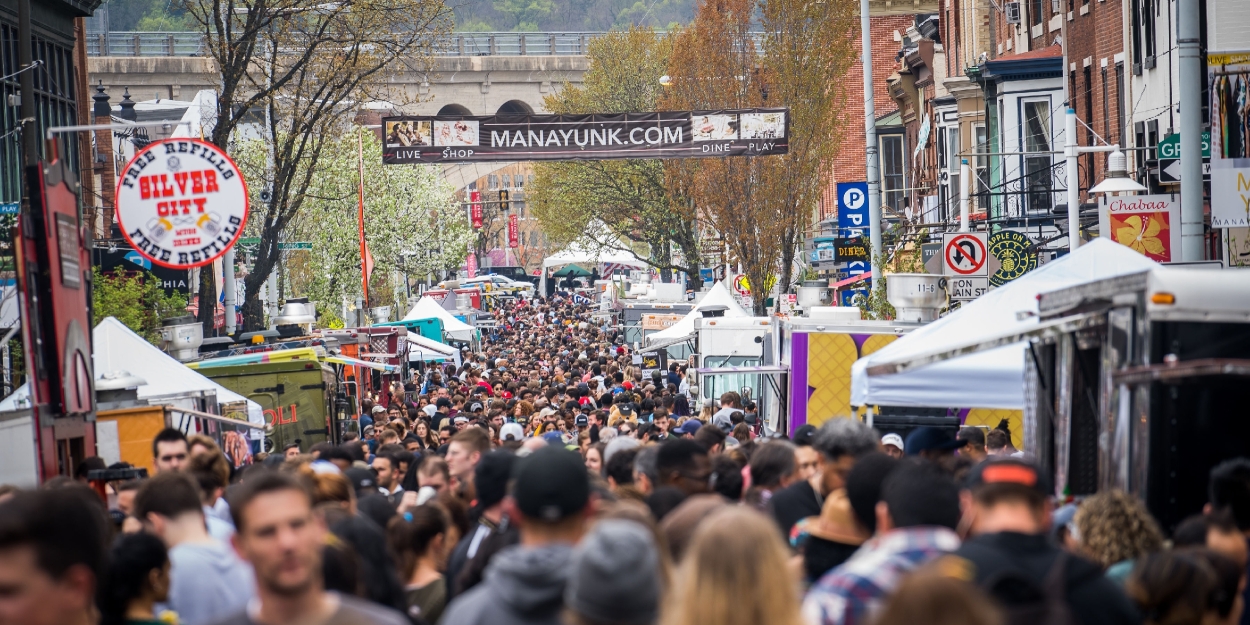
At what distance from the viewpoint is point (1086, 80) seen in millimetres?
28406

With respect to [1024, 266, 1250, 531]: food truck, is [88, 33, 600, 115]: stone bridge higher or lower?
higher

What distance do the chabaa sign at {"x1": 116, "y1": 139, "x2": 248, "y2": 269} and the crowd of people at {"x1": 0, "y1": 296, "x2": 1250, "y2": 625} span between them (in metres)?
7.34

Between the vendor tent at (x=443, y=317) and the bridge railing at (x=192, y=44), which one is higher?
the bridge railing at (x=192, y=44)

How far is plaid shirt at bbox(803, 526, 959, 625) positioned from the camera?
4438 millimetres

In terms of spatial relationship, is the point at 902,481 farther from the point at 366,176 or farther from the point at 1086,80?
the point at 366,176

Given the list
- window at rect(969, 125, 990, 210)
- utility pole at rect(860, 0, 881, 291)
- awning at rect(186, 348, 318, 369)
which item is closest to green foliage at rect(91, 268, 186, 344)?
awning at rect(186, 348, 318, 369)

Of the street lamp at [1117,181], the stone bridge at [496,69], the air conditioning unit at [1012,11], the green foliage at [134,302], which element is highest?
the stone bridge at [496,69]

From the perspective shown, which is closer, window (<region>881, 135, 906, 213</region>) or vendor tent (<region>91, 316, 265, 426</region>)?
vendor tent (<region>91, 316, 265, 426</region>)

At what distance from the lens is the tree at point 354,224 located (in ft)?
153

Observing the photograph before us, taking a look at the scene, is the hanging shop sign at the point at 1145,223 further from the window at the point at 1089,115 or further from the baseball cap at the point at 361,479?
the baseball cap at the point at 361,479

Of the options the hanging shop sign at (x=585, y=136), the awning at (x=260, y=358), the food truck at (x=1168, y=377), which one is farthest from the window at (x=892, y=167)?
the food truck at (x=1168, y=377)

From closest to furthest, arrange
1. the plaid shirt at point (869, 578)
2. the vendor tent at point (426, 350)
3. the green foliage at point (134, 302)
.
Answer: the plaid shirt at point (869, 578), the green foliage at point (134, 302), the vendor tent at point (426, 350)

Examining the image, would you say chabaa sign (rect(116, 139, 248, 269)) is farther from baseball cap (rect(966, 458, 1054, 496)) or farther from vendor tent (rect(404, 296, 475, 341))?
vendor tent (rect(404, 296, 475, 341))

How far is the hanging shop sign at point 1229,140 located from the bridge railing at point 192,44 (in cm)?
4504
